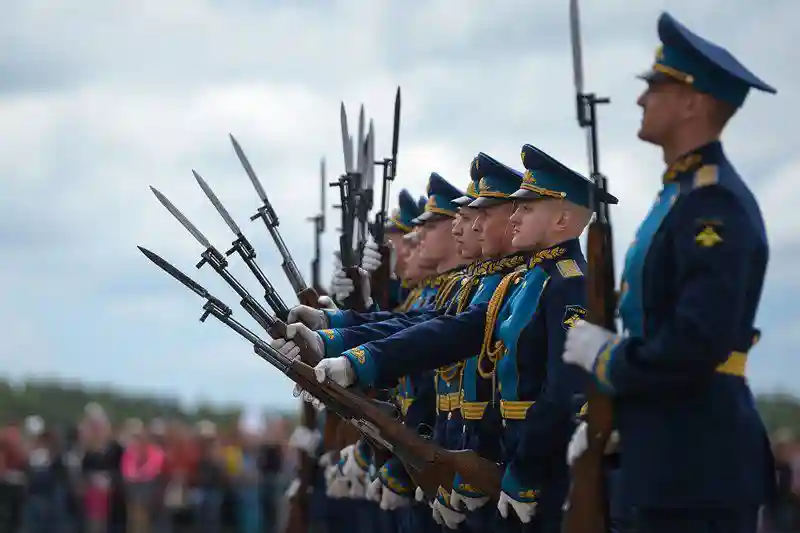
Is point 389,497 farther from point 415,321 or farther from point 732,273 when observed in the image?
point 732,273

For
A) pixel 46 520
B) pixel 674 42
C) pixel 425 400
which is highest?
pixel 674 42

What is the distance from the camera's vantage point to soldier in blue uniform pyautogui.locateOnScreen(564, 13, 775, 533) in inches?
173

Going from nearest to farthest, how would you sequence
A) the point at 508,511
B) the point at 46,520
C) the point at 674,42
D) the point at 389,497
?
the point at 674,42
the point at 508,511
the point at 389,497
the point at 46,520

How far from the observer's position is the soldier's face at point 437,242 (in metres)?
8.85

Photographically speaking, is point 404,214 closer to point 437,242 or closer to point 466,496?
point 437,242

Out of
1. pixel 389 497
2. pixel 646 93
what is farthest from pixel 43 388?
A: pixel 646 93

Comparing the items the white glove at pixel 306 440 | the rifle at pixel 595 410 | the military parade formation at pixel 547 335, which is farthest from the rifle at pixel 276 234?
the rifle at pixel 595 410

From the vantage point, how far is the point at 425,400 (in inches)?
331

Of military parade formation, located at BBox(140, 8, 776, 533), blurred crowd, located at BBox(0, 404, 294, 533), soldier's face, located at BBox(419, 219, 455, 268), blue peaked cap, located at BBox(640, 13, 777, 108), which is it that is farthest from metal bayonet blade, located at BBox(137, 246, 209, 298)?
blurred crowd, located at BBox(0, 404, 294, 533)

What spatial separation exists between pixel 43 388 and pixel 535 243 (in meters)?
12.5

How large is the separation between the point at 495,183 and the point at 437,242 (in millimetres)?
1684

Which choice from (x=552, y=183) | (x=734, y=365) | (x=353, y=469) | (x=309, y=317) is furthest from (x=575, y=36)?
(x=353, y=469)

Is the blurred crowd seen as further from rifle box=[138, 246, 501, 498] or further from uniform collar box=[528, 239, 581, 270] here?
uniform collar box=[528, 239, 581, 270]

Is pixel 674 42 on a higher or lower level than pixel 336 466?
higher
